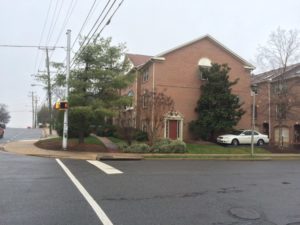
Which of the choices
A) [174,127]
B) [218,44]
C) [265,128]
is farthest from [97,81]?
[265,128]

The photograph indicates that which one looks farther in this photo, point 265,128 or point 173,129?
point 265,128

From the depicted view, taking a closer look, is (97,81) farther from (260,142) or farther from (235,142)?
(260,142)

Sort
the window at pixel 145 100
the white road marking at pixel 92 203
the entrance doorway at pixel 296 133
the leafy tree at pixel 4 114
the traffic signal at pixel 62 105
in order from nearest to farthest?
1. the white road marking at pixel 92 203
2. the traffic signal at pixel 62 105
3. the window at pixel 145 100
4. the entrance doorway at pixel 296 133
5. the leafy tree at pixel 4 114

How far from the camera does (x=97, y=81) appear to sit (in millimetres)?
25109

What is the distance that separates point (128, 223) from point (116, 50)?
20.0 meters

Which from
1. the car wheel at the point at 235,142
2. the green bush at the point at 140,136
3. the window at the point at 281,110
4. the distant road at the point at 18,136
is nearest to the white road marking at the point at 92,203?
the green bush at the point at 140,136

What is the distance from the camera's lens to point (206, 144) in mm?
31094

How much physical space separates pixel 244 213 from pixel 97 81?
1878cm

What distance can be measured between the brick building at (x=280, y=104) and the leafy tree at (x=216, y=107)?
3914 millimetres

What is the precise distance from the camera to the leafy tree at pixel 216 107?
31422mm

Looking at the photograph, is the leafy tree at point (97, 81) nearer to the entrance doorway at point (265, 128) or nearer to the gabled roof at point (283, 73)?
the gabled roof at point (283, 73)

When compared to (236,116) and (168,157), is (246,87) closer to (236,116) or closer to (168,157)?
(236,116)

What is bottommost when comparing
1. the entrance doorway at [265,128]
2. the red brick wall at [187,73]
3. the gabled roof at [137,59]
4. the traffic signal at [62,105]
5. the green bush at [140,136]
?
the green bush at [140,136]

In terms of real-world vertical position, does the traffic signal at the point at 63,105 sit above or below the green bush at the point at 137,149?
above
